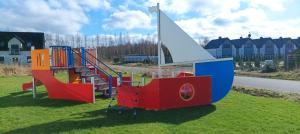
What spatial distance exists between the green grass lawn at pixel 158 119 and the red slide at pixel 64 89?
0.76 metres

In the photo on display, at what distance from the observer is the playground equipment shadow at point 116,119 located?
9.06 metres

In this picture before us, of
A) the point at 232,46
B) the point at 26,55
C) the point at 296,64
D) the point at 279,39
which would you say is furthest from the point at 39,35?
the point at 279,39

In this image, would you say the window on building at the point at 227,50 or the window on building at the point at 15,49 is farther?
the window on building at the point at 227,50

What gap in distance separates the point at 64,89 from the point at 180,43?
5.33m

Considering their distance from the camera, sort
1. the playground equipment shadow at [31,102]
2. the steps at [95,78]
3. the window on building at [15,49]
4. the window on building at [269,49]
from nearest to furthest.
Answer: the playground equipment shadow at [31,102] < the steps at [95,78] < the window on building at [15,49] < the window on building at [269,49]

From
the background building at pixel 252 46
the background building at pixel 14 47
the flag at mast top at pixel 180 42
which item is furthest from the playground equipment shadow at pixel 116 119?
the background building at pixel 252 46

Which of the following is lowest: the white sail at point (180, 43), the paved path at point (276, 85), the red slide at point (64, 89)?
the paved path at point (276, 85)

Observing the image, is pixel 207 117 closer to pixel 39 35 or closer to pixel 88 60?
pixel 88 60

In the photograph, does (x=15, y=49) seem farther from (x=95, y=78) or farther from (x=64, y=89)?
(x=64, y=89)

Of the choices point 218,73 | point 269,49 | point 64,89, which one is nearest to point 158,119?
point 218,73

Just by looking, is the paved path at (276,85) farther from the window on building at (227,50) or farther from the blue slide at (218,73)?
the window on building at (227,50)

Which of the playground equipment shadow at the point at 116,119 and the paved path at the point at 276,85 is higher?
the paved path at the point at 276,85

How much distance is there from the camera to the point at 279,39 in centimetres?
8106

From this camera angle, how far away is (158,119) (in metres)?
9.91
